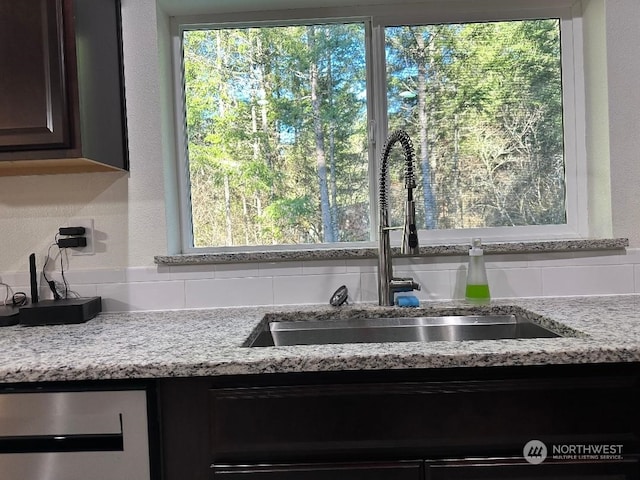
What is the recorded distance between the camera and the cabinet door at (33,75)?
3.89 ft

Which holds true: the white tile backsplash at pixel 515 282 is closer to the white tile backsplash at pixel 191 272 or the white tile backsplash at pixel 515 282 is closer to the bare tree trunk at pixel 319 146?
the bare tree trunk at pixel 319 146

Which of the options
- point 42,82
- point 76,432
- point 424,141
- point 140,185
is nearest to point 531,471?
point 76,432

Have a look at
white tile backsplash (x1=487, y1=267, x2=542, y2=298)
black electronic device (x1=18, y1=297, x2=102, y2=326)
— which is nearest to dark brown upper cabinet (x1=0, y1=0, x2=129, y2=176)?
black electronic device (x1=18, y1=297, x2=102, y2=326)

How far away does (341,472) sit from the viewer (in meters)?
0.92

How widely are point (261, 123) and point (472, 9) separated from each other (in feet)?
2.72

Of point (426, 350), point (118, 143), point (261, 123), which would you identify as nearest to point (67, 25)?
point (118, 143)

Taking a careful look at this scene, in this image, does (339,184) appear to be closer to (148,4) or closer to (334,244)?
(334,244)

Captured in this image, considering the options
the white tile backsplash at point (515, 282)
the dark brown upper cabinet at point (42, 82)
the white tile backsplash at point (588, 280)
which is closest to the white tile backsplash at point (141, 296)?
the dark brown upper cabinet at point (42, 82)

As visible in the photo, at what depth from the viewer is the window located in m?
1.64

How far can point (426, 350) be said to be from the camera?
92cm

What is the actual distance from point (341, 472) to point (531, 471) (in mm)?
372

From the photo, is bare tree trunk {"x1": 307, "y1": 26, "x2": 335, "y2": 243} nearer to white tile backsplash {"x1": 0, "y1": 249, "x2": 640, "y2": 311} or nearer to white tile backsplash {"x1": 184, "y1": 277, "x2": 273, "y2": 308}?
white tile backsplash {"x1": 0, "y1": 249, "x2": 640, "y2": 311}

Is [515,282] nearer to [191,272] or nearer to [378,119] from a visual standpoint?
[378,119]

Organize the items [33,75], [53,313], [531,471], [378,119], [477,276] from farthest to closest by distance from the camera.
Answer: [378,119] → [477,276] → [53,313] → [33,75] → [531,471]
